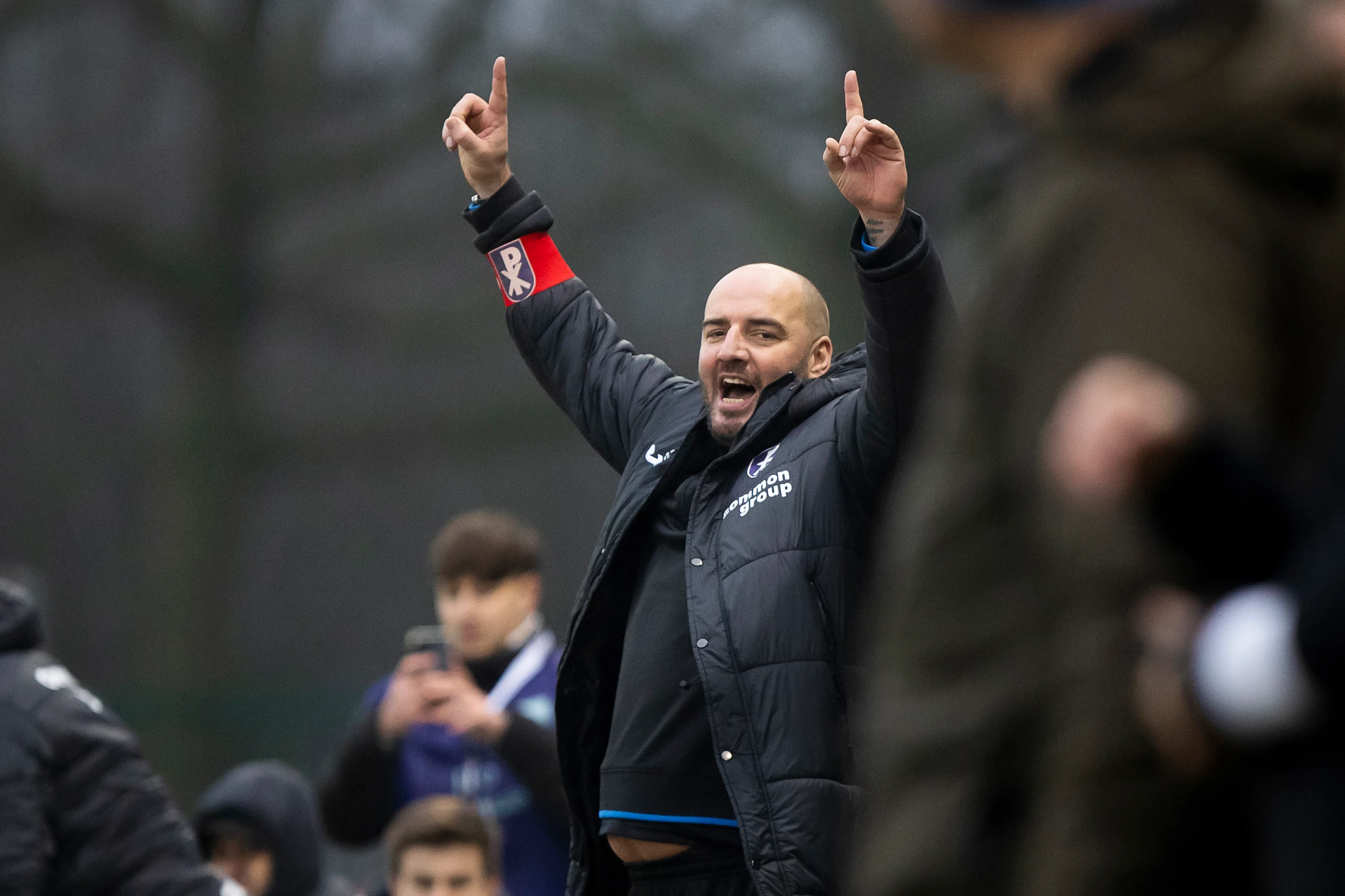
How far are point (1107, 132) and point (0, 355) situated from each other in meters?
10.8

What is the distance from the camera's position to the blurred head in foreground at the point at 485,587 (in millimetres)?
4863

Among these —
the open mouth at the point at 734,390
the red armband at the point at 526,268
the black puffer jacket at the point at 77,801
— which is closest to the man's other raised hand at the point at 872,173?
the open mouth at the point at 734,390

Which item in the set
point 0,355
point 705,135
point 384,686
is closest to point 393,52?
point 705,135

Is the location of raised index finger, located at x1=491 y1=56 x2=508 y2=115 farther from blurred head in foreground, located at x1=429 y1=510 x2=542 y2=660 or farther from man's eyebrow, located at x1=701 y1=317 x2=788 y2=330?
blurred head in foreground, located at x1=429 y1=510 x2=542 y2=660

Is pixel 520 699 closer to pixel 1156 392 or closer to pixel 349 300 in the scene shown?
pixel 1156 392

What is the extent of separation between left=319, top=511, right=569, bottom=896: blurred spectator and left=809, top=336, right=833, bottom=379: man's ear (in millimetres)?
1114

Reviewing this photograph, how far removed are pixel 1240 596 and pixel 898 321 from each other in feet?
6.87

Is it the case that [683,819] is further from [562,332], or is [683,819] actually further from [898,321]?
[562,332]

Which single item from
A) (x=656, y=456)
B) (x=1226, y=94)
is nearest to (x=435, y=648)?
(x=656, y=456)

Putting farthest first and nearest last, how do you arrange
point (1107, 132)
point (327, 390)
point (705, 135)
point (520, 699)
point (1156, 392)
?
1. point (327, 390)
2. point (705, 135)
3. point (520, 699)
4. point (1107, 132)
5. point (1156, 392)

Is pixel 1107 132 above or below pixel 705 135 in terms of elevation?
below

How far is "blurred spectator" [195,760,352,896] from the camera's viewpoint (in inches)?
217

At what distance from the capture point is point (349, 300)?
36.9 ft

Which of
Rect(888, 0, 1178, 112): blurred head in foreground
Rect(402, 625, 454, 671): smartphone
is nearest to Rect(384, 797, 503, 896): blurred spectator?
Rect(402, 625, 454, 671): smartphone
